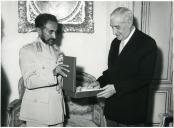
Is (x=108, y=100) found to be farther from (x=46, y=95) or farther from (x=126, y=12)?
(x=126, y=12)

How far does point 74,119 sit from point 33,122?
28.3 inches

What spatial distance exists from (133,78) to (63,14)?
117 centimetres

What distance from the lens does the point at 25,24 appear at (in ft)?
9.17

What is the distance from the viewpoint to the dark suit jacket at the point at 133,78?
75.8 inches

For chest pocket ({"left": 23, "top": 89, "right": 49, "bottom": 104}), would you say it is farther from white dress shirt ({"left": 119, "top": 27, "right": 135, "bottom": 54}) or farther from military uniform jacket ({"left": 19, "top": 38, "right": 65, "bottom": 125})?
white dress shirt ({"left": 119, "top": 27, "right": 135, "bottom": 54})

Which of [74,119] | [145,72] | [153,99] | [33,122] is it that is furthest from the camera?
[153,99]

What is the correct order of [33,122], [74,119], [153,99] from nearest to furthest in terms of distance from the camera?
1. [33,122]
2. [74,119]
3. [153,99]

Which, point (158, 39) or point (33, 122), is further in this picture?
point (158, 39)

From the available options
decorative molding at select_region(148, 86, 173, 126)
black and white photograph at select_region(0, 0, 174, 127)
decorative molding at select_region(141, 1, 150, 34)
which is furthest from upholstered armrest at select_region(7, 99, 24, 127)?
decorative molding at select_region(141, 1, 150, 34)

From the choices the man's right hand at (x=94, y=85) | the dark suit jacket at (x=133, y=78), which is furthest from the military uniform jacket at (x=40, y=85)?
the dark suit jacket at (x=133, y=78)

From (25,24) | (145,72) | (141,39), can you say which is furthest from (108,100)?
(25,24)

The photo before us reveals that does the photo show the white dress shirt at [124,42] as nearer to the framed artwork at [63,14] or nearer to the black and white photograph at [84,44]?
the black and white photograph at [84,44]

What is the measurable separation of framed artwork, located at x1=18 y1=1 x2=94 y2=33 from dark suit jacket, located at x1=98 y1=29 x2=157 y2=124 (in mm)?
868

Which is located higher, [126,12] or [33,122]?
[126,12]
